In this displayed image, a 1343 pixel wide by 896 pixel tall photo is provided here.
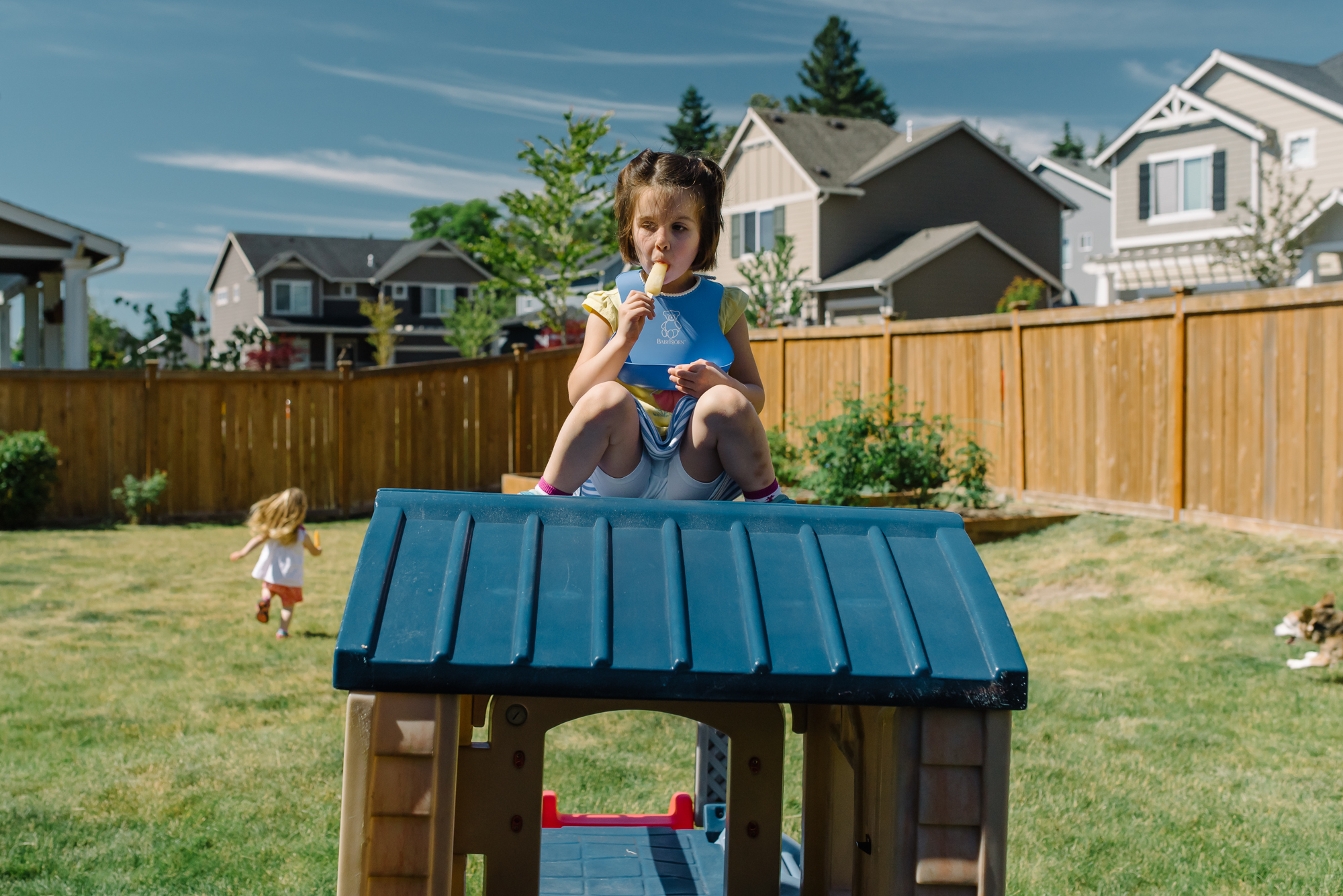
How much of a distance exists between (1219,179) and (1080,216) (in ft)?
58.6

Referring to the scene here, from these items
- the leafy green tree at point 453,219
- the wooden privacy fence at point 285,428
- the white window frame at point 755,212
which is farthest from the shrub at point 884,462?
the leafy green tree at point 453,219

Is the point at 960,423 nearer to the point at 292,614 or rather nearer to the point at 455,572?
the point at 292,614

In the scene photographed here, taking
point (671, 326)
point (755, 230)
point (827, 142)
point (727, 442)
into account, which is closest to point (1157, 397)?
A: point (671, 326)

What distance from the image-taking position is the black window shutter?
83.0 ft

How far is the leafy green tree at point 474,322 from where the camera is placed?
41.1 metres

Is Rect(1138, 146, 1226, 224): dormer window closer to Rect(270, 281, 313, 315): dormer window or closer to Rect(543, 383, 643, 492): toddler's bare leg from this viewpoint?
Rect(543, 383, 643, 492): toddler's bare leg

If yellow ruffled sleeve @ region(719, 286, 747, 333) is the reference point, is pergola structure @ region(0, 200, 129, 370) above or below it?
above

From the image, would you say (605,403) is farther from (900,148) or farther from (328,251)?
(328,251)

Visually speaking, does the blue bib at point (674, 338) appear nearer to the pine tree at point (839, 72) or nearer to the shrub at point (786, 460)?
the shrub at point (786, 460)

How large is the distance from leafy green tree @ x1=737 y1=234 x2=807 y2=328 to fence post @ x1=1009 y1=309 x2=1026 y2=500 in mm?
13665

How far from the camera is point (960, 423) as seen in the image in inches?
434

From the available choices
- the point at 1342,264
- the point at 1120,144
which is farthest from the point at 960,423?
the point at 1120,144

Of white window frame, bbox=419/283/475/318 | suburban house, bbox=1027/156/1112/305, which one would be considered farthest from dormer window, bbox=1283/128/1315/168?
white window frame, bbox=419/283/475/318

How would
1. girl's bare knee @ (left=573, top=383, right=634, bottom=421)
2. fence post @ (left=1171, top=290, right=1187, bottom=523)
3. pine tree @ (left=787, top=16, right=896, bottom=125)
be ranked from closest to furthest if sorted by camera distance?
girl's bare knee @ (left=573, top=383, right=634, bottom=421) < fence post @ (left=1171, top=290, right=1187, bottom=523) < pine tree @ (left=787, top=16, right=896, bottom=125)
